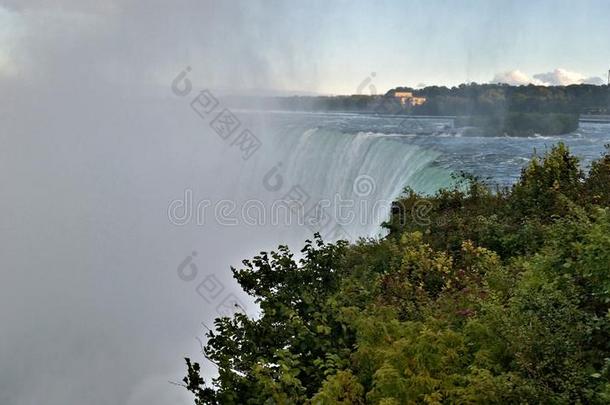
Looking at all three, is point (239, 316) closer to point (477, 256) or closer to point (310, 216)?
point (477, 256)

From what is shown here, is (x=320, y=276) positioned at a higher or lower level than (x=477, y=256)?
higher

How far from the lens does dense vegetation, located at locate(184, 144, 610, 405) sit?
353 centimetres

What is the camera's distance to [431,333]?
3.92 m

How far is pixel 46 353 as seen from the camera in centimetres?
2884

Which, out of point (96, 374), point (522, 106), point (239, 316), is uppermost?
point (522, 106)

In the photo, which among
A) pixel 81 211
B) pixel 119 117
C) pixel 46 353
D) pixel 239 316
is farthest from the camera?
pixel 119 117

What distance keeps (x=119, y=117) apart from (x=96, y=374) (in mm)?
41546

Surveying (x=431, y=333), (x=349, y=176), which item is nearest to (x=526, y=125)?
(x=349, y=176)

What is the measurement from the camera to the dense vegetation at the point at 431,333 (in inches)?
139

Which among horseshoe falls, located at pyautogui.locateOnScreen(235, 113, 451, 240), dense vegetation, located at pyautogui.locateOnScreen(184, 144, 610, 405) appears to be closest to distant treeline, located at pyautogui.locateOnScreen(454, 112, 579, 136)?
horseshoe falls, located at pyautogui.locateOnScreen(235, 113, 451, 240)

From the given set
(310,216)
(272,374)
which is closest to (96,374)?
(310,216)

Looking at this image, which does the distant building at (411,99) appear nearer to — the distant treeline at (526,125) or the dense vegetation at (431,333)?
the distant treeline at (526,125)

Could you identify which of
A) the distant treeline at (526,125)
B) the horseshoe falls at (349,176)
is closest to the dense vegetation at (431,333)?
the horseshoe falls at (349,176)

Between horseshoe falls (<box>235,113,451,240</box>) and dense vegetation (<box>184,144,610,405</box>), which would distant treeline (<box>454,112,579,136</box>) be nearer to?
horseshoe falls (<box>235,113,451,240</box>)
